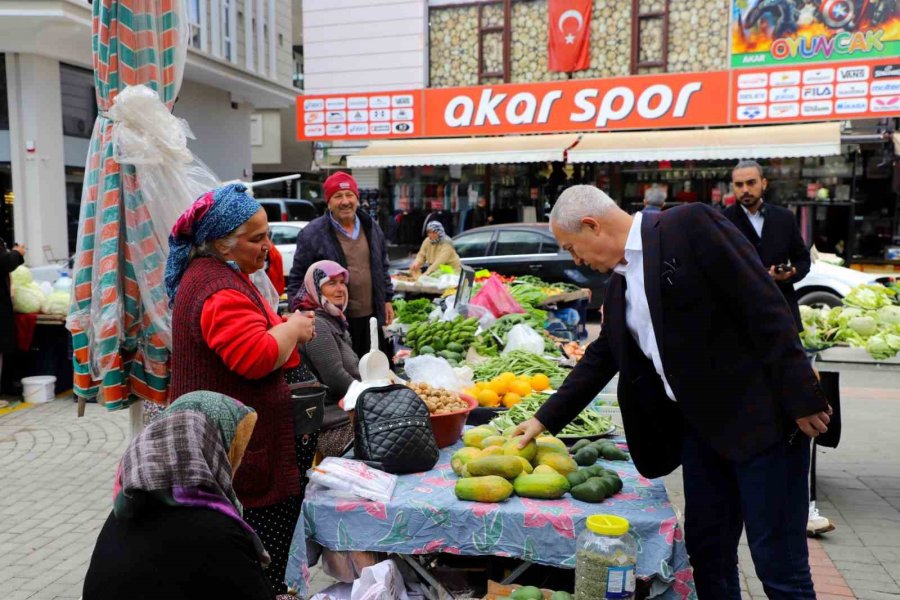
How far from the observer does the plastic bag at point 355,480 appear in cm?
279

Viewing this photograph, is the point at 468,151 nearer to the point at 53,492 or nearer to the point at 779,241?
the point at 779,241

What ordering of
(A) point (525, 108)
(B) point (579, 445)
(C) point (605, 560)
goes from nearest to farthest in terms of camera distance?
(C) point (605, 560), (B) point (579, 445), (A) point (525, 108)

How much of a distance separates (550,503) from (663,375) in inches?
25.1

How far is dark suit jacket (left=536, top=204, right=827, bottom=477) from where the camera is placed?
237 cm

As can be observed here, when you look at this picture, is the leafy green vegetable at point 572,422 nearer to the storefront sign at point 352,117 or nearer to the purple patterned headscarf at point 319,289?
the purple patterned headscarf at point 319,289

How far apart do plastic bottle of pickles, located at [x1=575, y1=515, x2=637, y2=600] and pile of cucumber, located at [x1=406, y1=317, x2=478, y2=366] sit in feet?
10.4

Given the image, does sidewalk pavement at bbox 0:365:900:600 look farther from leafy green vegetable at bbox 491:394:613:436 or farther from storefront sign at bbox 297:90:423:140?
storefront sign at bbox 297:90:423:140

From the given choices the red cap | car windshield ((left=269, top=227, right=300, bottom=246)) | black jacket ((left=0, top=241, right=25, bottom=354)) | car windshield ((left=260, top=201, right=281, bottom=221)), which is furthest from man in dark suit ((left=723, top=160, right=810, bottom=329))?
car windshield ((left=260, top=201, right=281, bottom=221))

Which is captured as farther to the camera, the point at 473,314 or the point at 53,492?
the point at 473,314

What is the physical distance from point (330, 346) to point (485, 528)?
68.4 inches

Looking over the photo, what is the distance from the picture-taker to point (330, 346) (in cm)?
414

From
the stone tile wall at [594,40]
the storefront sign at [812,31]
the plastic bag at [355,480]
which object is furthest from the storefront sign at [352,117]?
the plastic bag at [355,480]

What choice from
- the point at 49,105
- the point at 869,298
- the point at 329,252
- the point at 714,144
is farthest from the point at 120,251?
the point at 49,105

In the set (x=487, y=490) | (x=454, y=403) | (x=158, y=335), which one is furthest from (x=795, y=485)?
(x=158, y=335)
